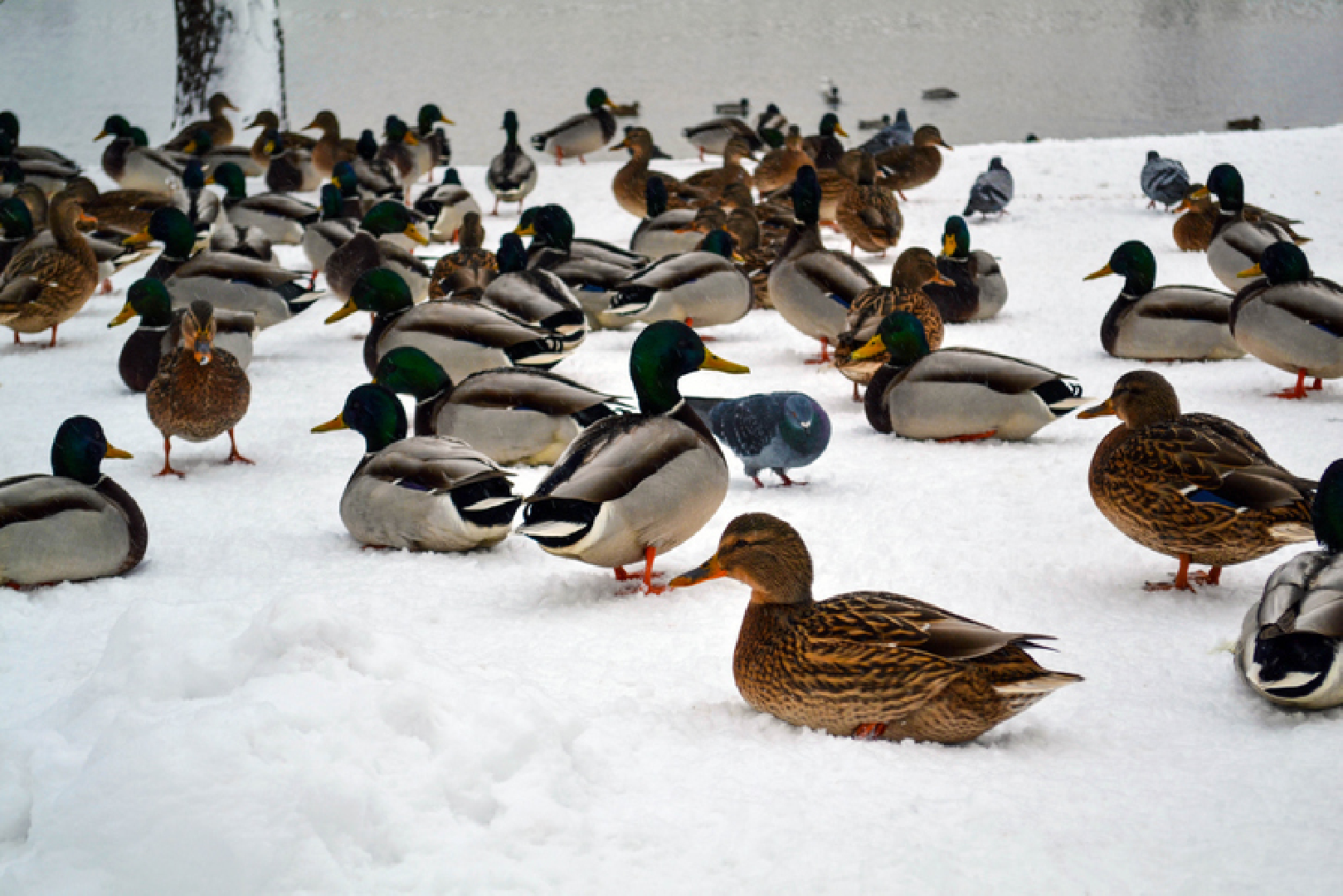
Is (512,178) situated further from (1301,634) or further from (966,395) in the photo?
(1301,634)

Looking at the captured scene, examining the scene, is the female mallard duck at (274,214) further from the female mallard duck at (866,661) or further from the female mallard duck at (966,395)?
the female mallard duck at (866,661)

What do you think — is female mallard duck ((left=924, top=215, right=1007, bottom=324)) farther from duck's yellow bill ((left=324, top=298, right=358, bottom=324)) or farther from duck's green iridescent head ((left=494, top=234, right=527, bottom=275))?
duck's yellow bill ((left=324, top=298, right=358, bottom=324))

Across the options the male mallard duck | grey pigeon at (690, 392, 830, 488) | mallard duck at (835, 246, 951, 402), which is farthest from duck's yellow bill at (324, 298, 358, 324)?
grey pigeon at (690, 392, 830, 488)

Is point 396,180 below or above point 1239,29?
below

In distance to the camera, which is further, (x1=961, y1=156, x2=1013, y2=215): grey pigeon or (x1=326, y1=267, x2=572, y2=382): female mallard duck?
(x1=961, y1=156, x2=1013, y2=215): grey pigeon

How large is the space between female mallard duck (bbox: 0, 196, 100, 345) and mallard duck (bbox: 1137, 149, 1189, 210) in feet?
25.1

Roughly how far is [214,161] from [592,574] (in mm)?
10364

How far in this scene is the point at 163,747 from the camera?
7.52 feet

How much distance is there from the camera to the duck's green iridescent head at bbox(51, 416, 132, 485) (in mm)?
4039

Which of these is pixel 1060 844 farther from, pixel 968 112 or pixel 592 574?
pixel 968 112

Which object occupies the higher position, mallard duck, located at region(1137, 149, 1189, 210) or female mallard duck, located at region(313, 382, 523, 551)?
mallard duck, located at region(1137, 149, 1189, 210)

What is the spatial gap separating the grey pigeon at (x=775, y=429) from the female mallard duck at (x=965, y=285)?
319 centimetres

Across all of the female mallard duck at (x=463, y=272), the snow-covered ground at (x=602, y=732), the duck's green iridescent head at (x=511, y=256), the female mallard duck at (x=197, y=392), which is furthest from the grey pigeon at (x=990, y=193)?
the female mallard duck at (x=197, y=392)

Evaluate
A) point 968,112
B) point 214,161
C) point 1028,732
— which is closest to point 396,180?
point 214,161
